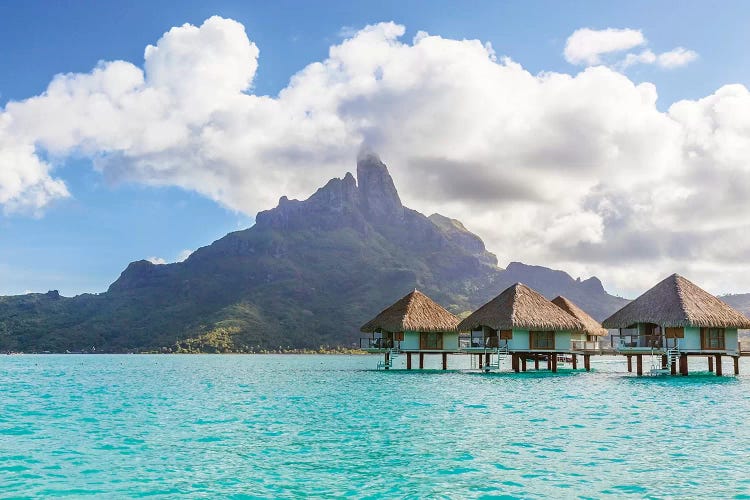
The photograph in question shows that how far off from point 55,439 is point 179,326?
169 m

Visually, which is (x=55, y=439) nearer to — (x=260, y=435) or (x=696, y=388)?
(x=260, y=435)

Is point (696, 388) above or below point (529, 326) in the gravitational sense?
below

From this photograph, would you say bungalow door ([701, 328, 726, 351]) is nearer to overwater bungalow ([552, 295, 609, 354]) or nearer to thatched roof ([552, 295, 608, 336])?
overwater bungalow ([552, 295, 609, 354])

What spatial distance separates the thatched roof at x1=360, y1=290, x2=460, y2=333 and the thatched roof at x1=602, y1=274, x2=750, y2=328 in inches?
509

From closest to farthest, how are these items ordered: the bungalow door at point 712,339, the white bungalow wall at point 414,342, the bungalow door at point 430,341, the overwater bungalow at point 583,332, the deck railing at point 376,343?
the bungalow door at point 712,339, the overwater bungalow at point 583,332, the white bungalow wall at point 414,342, the bungalow door at point 430,341, the deck railing at point 376,343

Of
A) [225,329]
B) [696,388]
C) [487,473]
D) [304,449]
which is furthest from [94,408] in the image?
[225,329]

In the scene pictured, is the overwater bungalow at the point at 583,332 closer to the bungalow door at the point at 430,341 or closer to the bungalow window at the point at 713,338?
the bungalow window at the point at 713,338

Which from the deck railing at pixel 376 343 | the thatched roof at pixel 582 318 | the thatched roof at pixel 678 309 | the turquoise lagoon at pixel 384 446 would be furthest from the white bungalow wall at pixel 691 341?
the deck railing at pixel 376 343

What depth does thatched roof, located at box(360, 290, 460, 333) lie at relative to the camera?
5534 cm

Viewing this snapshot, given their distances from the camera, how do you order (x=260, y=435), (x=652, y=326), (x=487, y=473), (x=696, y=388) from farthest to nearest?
1. (x=652, y=326)
2. (x=696, y=388)
3. (x=260, y=435)
4. (x=487, y=473)

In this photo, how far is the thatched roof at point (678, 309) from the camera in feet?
150

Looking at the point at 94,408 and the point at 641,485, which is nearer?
the point at 641,485

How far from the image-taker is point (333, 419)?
79.1 ft

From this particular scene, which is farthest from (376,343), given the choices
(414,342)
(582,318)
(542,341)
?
(582,318)
